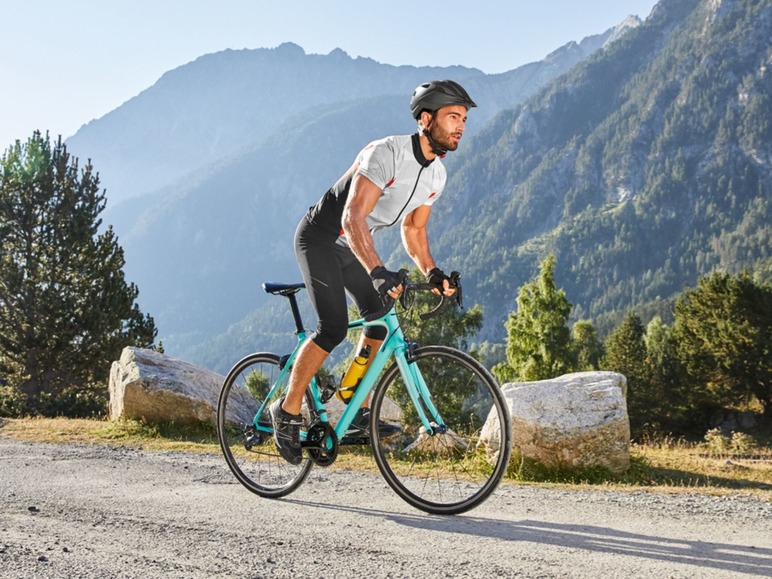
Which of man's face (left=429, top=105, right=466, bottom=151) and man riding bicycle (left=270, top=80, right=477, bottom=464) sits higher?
man's face (left=429, top=105, right=466, bottom=151)

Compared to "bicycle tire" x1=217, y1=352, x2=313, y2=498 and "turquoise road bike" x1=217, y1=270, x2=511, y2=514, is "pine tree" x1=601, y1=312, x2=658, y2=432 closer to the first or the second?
"bicycle tire" x1=217, y1=352, x2=313, y2=498

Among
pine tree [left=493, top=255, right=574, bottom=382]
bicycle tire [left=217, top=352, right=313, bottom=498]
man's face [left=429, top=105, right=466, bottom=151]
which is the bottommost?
bicycle tire [left=217, top=352, right=313, bottom=498]

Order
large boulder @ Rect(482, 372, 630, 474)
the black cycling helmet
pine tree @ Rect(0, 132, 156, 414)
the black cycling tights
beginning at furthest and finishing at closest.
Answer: pine tree @ Rect(0, 132, 156, 414) → large boulder @ Rect(482, 372, 630, 474) → the black cycling tights → the black cycling helmet

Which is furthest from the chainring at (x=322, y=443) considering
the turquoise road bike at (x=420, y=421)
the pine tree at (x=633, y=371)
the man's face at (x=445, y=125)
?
the pine tree at (x=633, y=371)

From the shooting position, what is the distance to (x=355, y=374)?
235 inches

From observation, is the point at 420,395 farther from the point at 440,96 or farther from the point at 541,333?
the point at 541,333

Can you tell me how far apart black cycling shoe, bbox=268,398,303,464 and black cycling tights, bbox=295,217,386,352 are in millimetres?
700

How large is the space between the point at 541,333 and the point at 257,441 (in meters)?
44.6

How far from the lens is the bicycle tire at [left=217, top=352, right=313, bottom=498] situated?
21.7 feet

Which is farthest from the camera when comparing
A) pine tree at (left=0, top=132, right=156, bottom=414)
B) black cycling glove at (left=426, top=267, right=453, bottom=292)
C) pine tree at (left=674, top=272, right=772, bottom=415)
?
pine tree at (left=674, top=272, right=772, bottom=415)

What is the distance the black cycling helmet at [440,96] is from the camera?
5.53m

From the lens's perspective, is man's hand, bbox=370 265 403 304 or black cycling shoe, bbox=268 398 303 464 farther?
black cycling shoe, bbox=268 398 303 464

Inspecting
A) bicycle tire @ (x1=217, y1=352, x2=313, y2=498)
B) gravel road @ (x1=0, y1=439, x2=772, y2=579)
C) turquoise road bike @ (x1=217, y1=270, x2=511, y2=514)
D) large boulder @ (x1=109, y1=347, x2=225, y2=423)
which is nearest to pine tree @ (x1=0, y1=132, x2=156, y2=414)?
large boulder @ (x1=109, y1=347, x2=225, y2=423)

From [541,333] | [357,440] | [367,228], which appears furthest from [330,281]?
[541,333]
